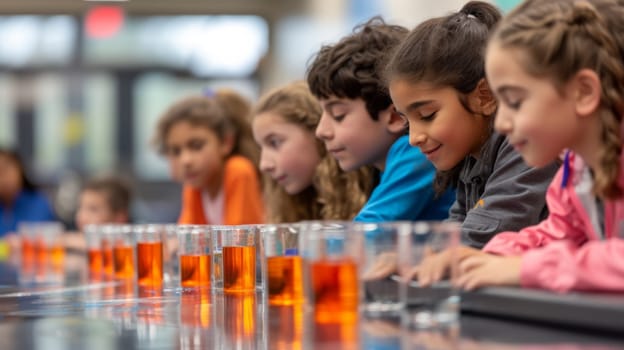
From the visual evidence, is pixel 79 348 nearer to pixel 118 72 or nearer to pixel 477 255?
pixel 477 255

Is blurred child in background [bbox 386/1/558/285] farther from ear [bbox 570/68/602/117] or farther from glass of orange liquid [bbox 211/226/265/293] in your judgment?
ear [bbox 570/68/602/117]

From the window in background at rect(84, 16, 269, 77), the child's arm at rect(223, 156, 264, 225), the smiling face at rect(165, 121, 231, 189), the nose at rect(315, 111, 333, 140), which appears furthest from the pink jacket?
the window in background at rect(84, 16, 269, 77)

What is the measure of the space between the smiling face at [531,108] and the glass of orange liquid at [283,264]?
0.37 m

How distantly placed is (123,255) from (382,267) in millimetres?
1559

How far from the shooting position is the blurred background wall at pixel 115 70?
961cm

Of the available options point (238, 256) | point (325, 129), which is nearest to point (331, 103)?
point (325, 129)

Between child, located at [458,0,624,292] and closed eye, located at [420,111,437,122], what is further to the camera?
closed eye, located at [420,111,437,122]

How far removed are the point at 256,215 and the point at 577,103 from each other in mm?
2445

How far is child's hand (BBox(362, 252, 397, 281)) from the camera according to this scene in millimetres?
1249

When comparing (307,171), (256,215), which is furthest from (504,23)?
(256,215)

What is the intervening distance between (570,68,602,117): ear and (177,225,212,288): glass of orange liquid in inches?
35.9

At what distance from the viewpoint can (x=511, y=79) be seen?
1394mm

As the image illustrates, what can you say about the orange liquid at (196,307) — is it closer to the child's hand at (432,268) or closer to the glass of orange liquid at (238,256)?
the glass of orange liquid at (238,256)

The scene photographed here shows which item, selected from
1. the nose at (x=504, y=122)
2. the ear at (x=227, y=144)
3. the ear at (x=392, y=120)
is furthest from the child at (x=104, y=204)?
the nose at (x=504, y=122)
